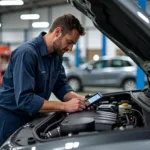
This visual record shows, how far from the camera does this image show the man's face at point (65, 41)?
8.70 feet

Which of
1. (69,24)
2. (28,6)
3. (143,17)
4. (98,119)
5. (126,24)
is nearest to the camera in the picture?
(143,17)

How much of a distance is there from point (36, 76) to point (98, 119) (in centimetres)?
69

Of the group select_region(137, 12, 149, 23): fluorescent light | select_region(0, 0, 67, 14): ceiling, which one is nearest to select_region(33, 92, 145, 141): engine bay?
select_region(137, 12, 149, 23): fluorescent light

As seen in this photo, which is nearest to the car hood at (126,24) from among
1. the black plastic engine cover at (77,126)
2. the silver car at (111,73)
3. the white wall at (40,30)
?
the black plastic engine cover at (77,126)

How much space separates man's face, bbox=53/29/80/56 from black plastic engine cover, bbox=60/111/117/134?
55cm

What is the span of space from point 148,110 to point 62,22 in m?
1.01

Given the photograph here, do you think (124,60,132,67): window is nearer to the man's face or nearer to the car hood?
the man's face

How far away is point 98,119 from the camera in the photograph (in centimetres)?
234

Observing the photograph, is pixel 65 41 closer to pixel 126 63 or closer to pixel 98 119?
pixel 98 119

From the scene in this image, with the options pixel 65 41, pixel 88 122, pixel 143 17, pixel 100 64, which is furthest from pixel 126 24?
pixel 100 64

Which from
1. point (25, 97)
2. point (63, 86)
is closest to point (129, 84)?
point (63, 86)

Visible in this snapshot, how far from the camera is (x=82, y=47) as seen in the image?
25406 mm

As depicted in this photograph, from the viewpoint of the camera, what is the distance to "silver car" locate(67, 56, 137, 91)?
39.0 ft

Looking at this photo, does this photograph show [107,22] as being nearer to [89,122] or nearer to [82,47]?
[89,122]
